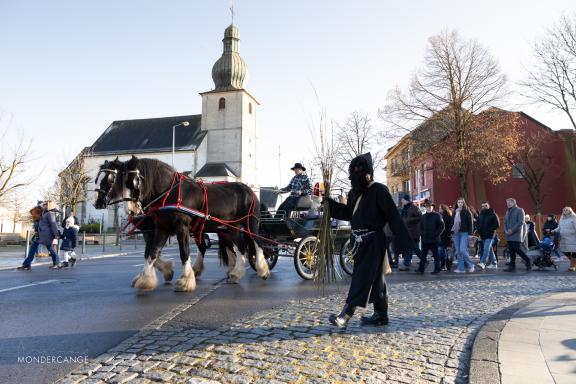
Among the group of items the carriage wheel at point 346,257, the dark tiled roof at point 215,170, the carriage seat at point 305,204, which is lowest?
the carriage wheel at point 346,257

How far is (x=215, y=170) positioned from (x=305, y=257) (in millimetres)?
47276

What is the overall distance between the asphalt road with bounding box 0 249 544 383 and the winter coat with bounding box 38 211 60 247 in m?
2.27

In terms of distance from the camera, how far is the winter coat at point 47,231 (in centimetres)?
1187

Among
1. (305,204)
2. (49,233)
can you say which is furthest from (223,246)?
(49,233)

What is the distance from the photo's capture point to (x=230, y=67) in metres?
57.4

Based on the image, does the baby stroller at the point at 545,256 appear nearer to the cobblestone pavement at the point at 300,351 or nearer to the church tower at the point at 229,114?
the cobblestone pavement at the point at 300,351

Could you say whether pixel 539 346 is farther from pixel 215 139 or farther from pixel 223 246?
pixel 215 139

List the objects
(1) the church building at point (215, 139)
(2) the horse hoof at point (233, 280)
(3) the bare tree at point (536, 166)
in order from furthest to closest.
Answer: (1) the church building at point (215, 139), (3) the bare tree at point (536, 166), (2) the horse hoof at point (233, 280)

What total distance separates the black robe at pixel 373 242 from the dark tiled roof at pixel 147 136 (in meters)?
53.2

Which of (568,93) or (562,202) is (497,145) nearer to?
(568,93)

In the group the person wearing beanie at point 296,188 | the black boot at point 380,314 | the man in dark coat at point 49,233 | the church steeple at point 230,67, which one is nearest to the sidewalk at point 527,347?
the black boot at point 380,314

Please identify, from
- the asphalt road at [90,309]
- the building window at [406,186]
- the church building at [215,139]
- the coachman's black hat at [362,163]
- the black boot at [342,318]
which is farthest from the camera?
the church building at [215,139]

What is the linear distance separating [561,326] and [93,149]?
62.5m

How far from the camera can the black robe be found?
4.69 m
